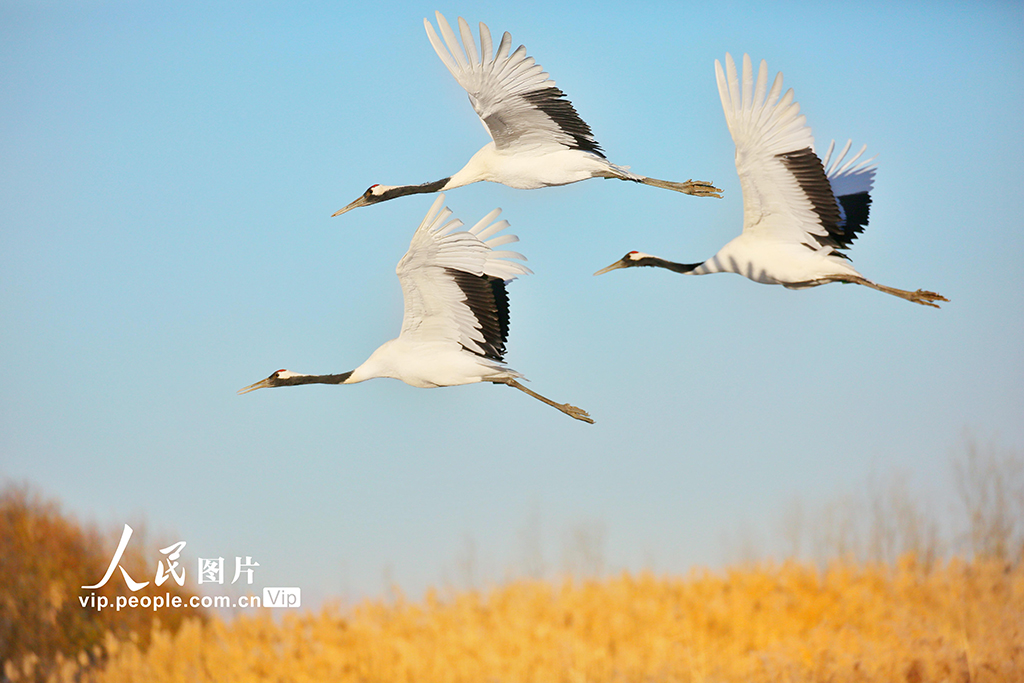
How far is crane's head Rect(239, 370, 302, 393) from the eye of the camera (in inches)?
350

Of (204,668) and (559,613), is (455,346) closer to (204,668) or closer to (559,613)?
(559,613)

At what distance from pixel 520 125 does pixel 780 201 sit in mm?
2404

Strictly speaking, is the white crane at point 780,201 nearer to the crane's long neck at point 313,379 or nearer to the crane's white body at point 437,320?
the crane's white body at point 437,320

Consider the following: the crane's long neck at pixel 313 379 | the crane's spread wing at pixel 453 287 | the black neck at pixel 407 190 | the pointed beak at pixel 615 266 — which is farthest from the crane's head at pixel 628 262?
the crane's long neck at pixel 313 379

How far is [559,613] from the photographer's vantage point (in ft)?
31.9

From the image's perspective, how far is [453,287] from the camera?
26.2 feet

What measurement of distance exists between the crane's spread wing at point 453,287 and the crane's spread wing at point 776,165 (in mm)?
2194

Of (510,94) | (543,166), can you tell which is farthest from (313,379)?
(510,94)

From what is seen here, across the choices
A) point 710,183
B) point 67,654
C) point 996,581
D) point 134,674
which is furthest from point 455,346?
point 996,581

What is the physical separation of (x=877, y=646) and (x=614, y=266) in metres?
4.72

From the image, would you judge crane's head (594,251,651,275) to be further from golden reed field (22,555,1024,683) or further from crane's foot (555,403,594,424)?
golden reed field (22,555,1024,683)

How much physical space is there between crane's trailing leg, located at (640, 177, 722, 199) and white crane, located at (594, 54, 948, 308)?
33 centimetres

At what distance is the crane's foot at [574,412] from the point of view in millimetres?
8625

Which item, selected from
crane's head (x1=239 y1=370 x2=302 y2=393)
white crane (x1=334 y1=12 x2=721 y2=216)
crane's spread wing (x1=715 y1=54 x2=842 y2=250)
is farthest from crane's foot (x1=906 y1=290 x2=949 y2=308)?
crane's head (x1=239 y1=370 x2=302 y2=393)
